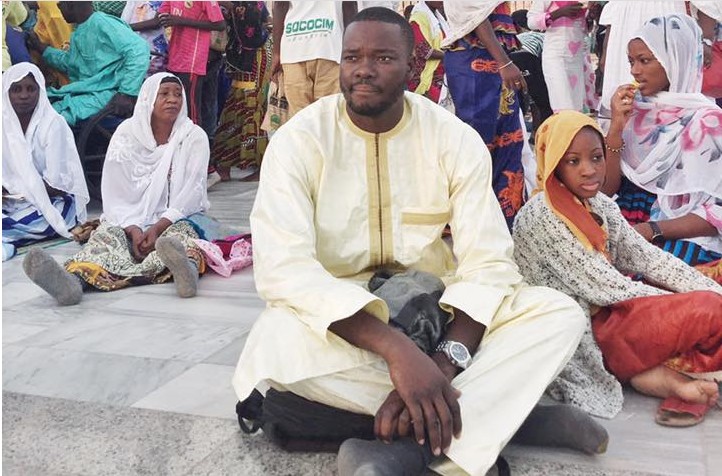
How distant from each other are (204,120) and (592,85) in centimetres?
301

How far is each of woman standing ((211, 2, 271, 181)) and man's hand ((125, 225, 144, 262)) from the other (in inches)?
113

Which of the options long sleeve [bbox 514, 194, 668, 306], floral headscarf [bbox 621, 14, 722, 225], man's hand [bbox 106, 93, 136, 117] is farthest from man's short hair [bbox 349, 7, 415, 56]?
man's hand [bbox 106, 93, 136, 117]

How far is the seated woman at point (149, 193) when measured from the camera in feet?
12.7

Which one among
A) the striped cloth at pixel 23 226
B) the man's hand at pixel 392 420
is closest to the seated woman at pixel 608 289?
the man's hand at pixel 392 420

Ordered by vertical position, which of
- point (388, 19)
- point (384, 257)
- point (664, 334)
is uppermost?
point (388, 19)

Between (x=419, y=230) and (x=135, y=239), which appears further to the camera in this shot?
(x=135, y=239)

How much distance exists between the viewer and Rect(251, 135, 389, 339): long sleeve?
1935mm

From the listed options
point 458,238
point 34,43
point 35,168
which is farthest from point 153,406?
point 34,43

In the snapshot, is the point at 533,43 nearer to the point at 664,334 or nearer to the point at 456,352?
the point at 664,334

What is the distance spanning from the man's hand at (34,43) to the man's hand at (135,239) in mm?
2727

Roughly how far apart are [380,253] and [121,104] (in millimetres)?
4047

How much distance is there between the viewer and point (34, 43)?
608 centimetres

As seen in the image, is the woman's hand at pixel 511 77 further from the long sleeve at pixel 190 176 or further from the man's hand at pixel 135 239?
the man's hand at pixel 135 239

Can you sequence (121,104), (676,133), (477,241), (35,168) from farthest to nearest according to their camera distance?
(121,104)
(35,168)
(676,133)
(477,241)
